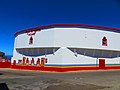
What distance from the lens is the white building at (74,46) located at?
99.5 feet

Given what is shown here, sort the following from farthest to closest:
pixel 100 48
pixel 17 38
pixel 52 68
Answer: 1. pixel 17 38
2. pixel 100 48
3. pixel 52 68

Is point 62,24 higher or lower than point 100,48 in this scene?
higher

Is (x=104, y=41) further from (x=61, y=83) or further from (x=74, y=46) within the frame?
(x=61, y=83)

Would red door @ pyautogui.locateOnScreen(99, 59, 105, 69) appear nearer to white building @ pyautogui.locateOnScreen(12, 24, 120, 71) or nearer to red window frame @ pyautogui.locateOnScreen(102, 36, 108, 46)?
white building @ pyautogui.locateOnScreen(12, 24, 120, 71)

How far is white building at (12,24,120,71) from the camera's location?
3033cm

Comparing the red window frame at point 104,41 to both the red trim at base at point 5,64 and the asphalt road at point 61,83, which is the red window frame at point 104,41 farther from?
the red trim at base at point 5,64

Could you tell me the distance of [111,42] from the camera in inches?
1332

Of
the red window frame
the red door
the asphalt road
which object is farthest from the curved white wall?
the asphalt road

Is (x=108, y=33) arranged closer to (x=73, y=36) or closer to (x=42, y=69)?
(x=73, y=36)

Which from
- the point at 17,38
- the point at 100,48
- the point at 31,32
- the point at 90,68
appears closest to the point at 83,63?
the point at 90,68

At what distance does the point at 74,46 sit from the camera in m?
30.5

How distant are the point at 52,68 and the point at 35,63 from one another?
429 centimetres

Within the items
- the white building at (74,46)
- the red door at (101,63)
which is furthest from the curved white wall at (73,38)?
the red door at (101,63)

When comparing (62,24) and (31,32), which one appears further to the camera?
(31,32)
